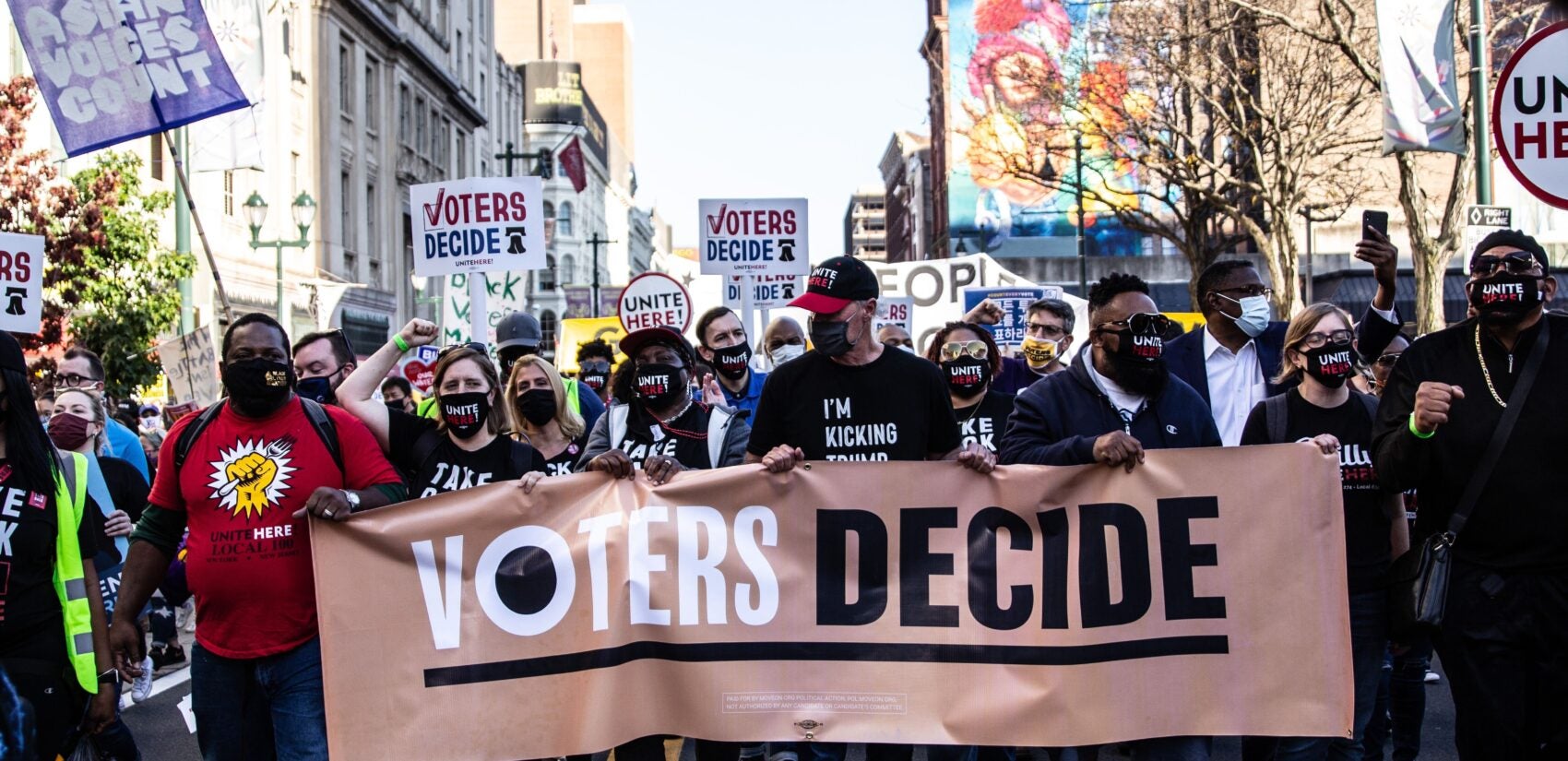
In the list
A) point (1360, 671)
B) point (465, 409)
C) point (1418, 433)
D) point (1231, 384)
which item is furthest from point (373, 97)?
point (1418, 433)

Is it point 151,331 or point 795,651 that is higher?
point 151,331

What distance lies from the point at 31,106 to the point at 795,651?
55.1ft

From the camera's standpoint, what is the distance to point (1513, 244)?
4.89 meters

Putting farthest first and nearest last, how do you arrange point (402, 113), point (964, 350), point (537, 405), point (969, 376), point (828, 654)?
point (402, 113) < point (964, 350) < point (969, 376) < point (537, 405) < point (828, 654)

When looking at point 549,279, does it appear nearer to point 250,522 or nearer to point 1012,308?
point 1012,308

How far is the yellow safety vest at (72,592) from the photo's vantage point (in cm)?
467

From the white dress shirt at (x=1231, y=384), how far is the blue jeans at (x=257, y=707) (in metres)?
3.57

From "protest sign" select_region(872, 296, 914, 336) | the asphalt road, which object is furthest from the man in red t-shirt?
"protest sign" select_region(872, 296, 914, 336)

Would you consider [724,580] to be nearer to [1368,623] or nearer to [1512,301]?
[1368,623]

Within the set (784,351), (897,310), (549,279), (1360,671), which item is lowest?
(1360,671)

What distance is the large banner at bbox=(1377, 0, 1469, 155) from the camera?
13891mm

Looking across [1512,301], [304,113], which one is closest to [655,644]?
[1512,301]

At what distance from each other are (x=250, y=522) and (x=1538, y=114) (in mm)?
4859

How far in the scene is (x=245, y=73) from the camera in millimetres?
19453
